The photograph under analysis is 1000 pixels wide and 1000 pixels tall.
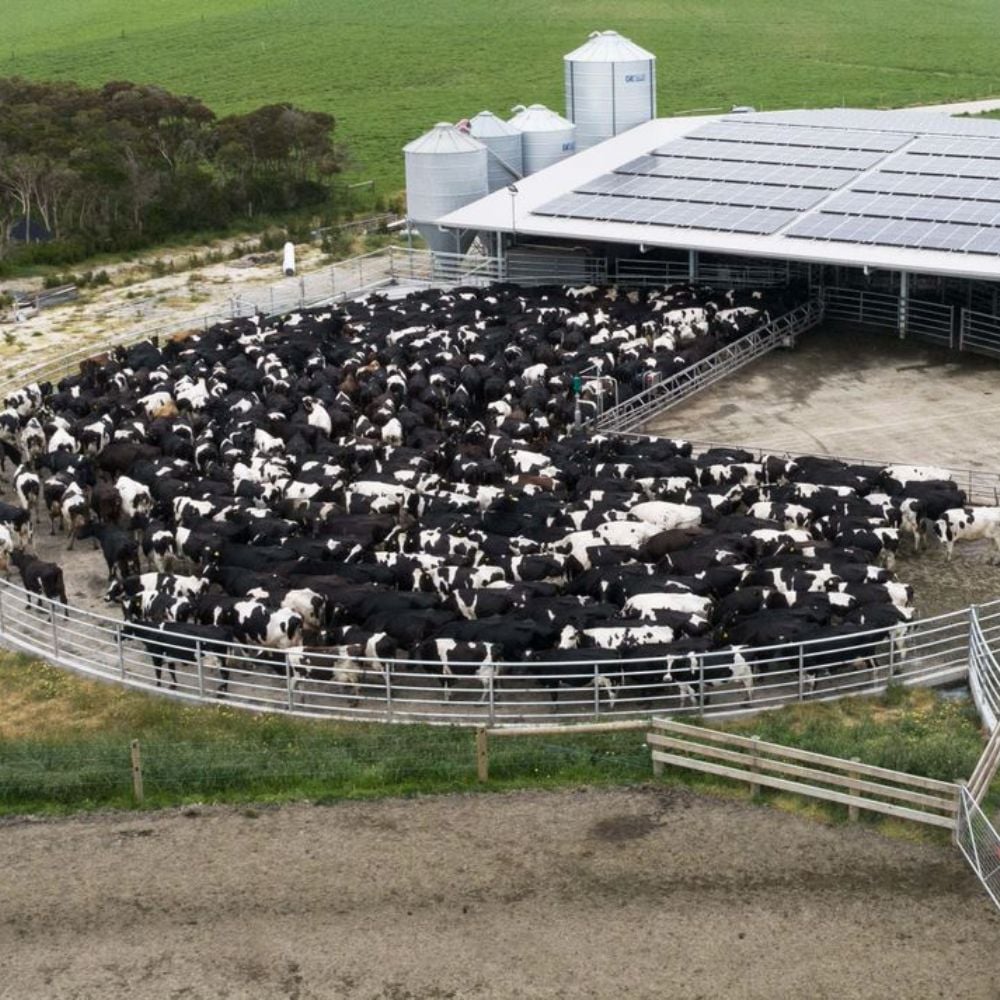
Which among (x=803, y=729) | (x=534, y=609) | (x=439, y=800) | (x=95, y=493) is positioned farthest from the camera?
(x=95, y=493)

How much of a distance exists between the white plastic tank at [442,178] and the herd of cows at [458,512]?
8.08 meters

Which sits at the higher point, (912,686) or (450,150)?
(450,150)

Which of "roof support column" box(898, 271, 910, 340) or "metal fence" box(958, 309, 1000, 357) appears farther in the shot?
"roof support column" box(898, 271, 910, 340)

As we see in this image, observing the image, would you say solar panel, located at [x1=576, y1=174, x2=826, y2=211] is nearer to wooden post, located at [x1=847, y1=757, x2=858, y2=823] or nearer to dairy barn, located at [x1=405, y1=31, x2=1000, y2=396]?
dairy barn, located at [x1=405, y1=31, x2=1000, y2=396]

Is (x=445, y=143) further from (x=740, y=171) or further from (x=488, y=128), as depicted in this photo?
(x=740, y=171)

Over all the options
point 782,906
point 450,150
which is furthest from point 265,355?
point 782,906

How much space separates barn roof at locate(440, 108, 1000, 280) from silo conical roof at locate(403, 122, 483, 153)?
1.91 metres

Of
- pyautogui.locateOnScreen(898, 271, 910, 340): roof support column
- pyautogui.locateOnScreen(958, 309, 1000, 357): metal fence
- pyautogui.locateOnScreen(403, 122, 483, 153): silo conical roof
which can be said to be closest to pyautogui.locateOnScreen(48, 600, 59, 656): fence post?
pyautogui.locateOnScreen(898, 271, 910, 340): roof support column

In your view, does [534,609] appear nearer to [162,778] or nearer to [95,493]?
[162,778]

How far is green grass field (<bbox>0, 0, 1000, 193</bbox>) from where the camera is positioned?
104000 millimetres

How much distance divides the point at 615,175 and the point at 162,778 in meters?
32.5

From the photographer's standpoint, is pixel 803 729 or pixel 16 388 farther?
pixel 16 388

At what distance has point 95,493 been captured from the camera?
32.8 m

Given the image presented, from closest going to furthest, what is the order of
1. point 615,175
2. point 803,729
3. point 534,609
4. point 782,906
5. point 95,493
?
point 782,906 → point 803,729 → point 534,609 → point 95,493 → point 615,175
